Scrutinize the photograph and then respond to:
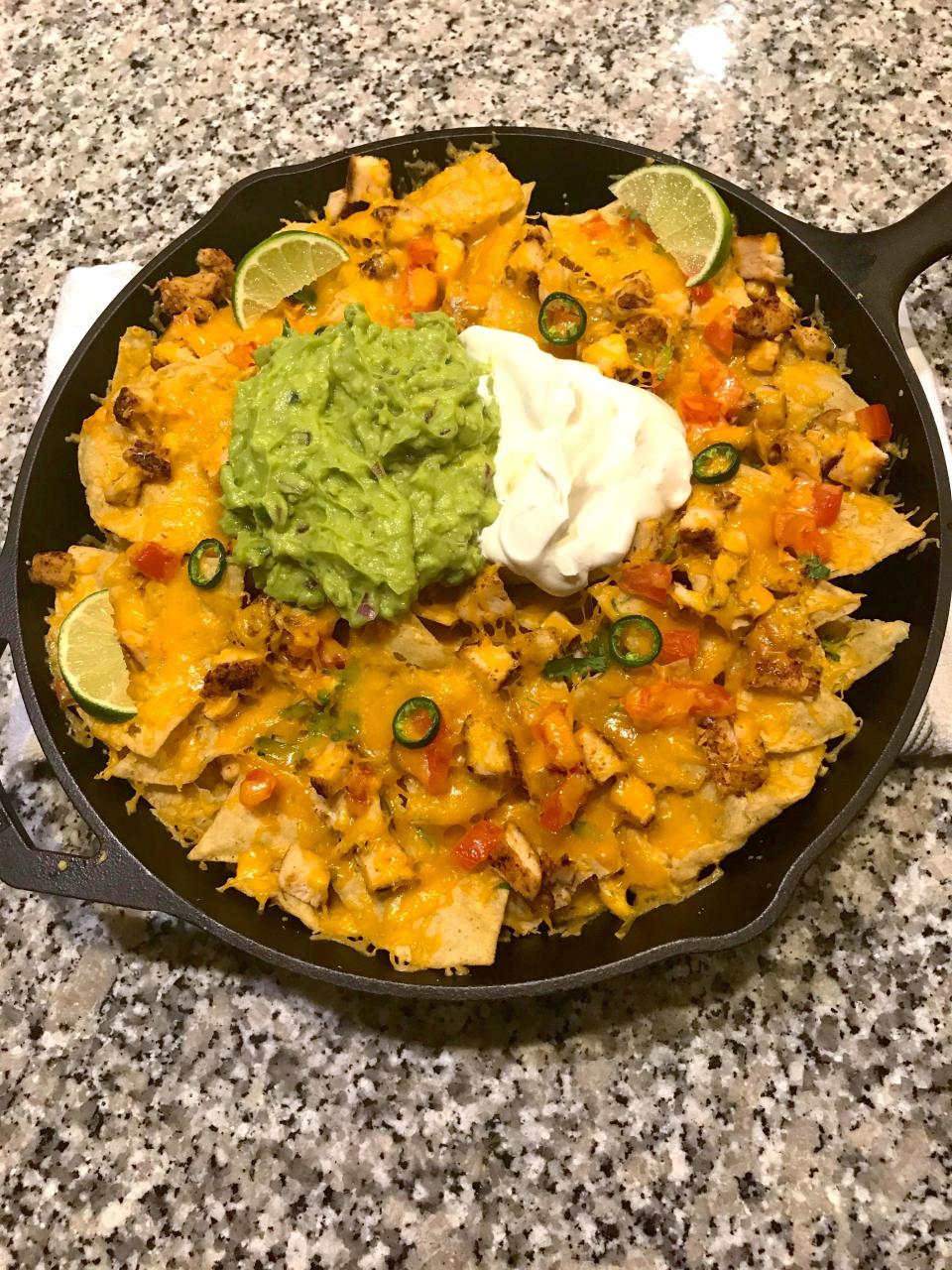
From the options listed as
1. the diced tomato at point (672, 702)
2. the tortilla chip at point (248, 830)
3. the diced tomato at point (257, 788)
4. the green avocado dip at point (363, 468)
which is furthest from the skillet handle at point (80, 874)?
the diced tomato at point (672, 702)

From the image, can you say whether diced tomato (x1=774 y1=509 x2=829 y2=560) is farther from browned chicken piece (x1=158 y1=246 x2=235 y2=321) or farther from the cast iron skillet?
browned chicken piece (x1=158 y1=246 x2=235 y2=321)

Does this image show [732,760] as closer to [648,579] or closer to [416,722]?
[648,579]

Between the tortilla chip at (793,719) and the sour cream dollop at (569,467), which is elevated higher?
the sour cream dollop at (569,467)

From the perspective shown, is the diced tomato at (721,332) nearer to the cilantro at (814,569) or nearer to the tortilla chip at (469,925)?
the cilantro at (814,569)

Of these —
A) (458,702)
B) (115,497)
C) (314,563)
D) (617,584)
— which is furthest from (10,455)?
(617,584)

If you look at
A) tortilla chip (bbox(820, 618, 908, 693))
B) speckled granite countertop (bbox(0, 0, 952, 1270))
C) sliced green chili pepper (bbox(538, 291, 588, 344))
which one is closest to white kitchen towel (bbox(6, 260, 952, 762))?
speckled granite countertop (bbox(0, 0, 952, 1270))
